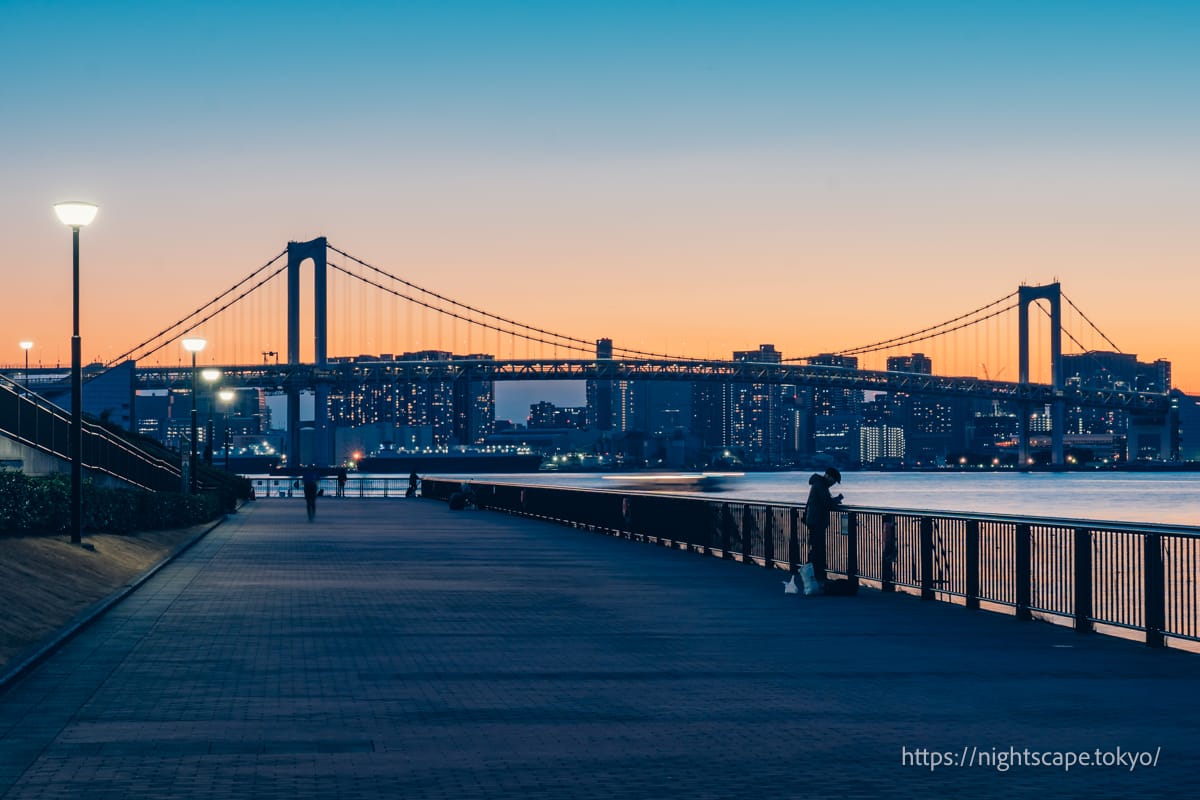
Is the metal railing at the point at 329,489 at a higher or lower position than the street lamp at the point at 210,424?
lower

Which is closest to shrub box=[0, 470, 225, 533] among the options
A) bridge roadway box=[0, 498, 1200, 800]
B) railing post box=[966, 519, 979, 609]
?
bridge roadway box=[0, 498, 1200, 800]

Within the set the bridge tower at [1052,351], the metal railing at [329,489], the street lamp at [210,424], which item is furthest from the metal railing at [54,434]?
the bridge tower at [1052,351]

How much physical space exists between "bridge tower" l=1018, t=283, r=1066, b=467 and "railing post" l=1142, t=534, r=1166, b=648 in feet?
420

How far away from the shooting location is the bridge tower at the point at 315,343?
108250 mm

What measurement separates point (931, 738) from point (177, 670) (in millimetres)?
5954

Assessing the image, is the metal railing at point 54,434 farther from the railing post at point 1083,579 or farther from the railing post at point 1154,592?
the railing post at point 1154,592

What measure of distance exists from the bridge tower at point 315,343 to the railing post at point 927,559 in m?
87.1

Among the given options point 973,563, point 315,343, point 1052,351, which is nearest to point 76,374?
point 973,563

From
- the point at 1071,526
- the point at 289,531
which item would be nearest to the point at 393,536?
the point at 289,531

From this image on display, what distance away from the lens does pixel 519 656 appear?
1352cm

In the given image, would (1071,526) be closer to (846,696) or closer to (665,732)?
(846,696)

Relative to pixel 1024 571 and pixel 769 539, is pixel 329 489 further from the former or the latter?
pixel 1024 571

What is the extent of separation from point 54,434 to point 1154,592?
26.4 metres

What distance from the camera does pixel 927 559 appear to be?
1911 centimetres
